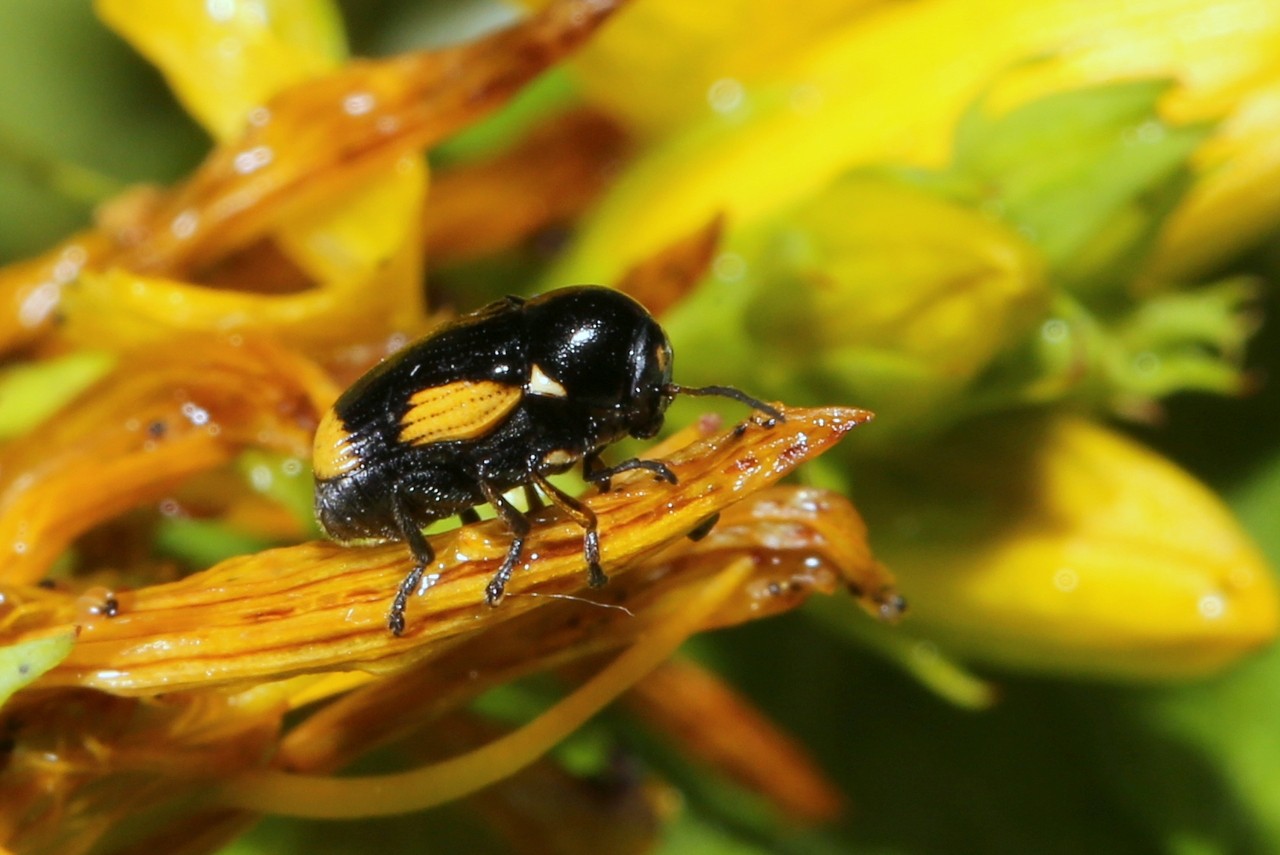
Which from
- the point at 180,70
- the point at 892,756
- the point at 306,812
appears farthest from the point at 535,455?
the point at 892,756

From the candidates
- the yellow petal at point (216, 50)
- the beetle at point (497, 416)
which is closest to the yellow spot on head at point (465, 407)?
the beetle at point (497, 416)

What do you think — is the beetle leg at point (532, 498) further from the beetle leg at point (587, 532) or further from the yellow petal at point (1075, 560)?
the yellow petal at point (1075, 560)

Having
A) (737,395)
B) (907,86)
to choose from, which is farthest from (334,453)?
(907,86)

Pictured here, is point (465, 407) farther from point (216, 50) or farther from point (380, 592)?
point (216, 50)

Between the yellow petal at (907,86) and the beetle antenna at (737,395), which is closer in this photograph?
the beetle antenna at (737,395)

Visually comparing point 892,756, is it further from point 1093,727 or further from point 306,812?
point 306,812

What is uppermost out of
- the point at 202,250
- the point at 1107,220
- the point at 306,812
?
the point at 202,250
